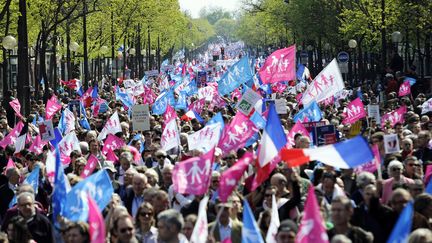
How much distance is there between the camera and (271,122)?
13.5 metres

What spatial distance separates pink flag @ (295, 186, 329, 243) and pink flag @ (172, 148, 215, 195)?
2659 mm

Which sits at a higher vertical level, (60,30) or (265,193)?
(60,30)

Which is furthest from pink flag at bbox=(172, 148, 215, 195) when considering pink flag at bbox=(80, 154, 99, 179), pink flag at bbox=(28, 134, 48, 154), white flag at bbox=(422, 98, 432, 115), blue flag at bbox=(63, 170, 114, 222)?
white flag at bbox=(422, 98, 432, 115)

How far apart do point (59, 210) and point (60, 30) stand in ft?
149

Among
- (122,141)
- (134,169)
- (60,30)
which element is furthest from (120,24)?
(134,169)

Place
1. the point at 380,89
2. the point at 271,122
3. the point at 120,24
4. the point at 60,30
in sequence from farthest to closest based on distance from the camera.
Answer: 1. the point at 120,24
2. the point at 60,30
3. the point at 380,89
4. the point at 271,122

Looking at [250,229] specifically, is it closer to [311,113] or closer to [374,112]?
[374,112]

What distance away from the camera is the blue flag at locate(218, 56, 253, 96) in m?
27.5

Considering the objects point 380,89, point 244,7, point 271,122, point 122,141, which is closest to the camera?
point 271,122

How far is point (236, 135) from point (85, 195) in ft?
18.8

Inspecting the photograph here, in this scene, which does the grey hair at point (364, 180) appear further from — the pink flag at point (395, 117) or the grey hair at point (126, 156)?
the pink flag at point (395, 117)

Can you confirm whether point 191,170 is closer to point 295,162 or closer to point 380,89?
point 295,162

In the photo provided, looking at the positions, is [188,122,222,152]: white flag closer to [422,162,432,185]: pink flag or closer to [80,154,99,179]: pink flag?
[80,154,99,179]: pink flag

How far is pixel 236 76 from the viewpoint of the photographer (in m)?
27.6
